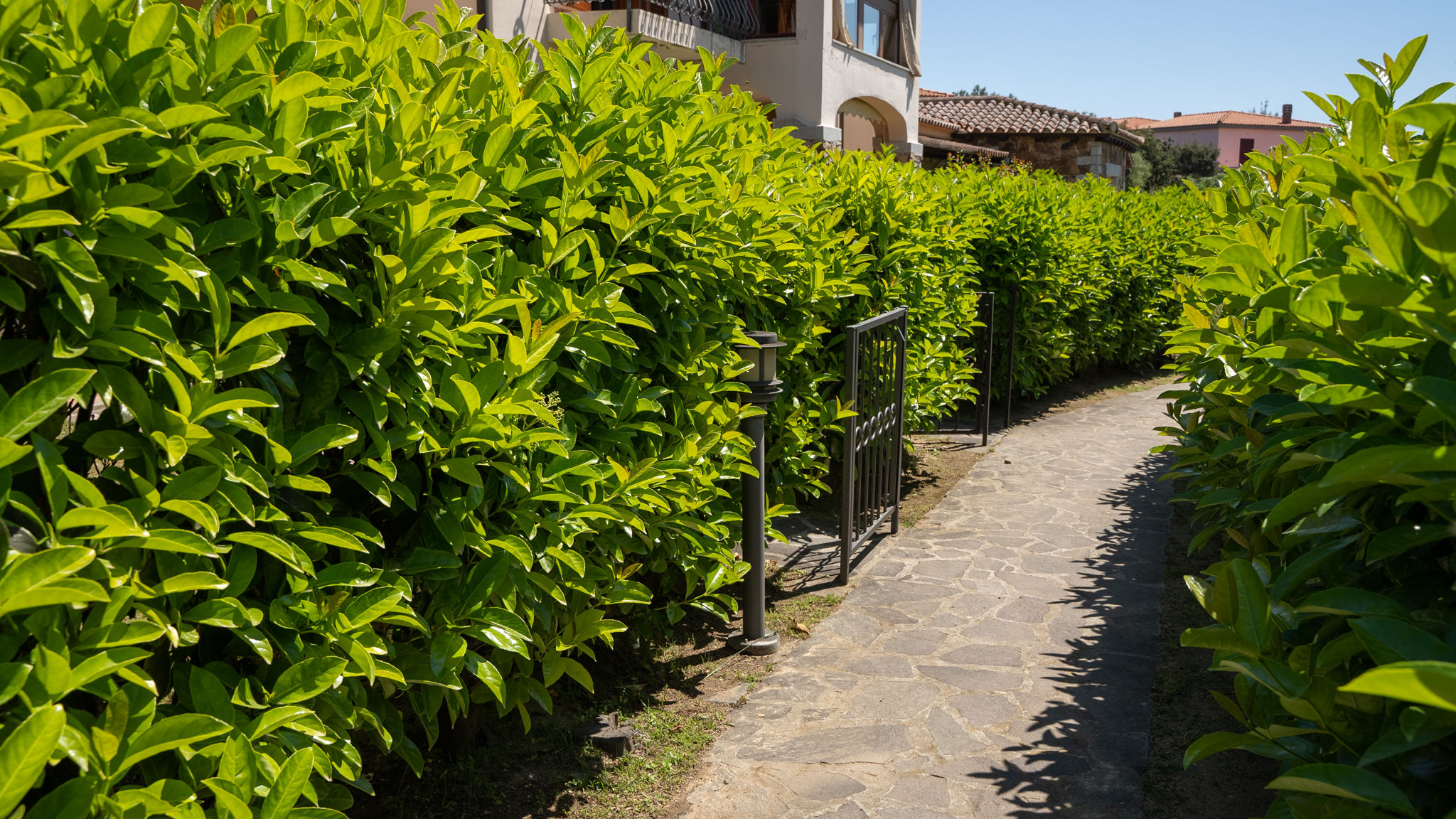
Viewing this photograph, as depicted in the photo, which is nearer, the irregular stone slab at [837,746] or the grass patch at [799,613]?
the irregular stone slab at [837,746]

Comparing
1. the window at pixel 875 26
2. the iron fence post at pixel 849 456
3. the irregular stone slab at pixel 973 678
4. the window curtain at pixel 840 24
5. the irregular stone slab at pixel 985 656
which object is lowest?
the irregular stone slab at pixel 973 678

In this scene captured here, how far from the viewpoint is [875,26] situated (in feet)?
71.4

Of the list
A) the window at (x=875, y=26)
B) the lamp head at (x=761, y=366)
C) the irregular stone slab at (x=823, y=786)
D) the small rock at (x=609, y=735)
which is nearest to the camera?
the irregular stone slab at (x=823, y=786)

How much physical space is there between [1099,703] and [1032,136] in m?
27.7

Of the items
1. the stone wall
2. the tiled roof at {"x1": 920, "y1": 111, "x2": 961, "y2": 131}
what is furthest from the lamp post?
the stone wall

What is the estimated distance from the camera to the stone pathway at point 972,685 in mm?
3557

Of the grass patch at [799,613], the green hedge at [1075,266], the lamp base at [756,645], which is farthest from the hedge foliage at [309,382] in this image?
the green hedge at [1075,266]

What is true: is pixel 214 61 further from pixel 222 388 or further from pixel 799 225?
pixel 799 225

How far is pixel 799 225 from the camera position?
17.0ft

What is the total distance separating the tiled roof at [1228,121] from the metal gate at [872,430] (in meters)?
68.6

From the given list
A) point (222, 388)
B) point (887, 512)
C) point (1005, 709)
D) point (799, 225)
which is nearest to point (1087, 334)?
point (887, 512)

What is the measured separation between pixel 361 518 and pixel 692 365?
176cm

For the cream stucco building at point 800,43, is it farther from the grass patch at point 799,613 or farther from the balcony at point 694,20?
the grass patch at point 799,613

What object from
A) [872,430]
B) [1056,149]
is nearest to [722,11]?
[872,430]
